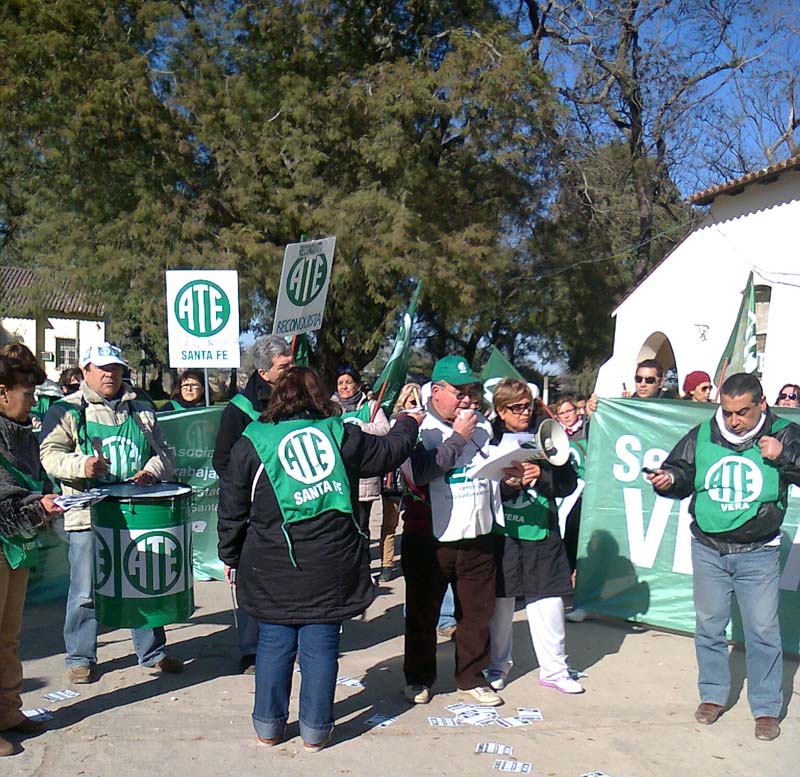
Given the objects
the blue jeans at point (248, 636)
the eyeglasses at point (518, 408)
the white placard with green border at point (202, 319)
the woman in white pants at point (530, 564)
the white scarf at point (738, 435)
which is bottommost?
the blue jeans at point (248, 636)

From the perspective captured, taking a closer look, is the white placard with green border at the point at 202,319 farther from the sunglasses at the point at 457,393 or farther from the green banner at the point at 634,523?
the sunglasses at the point at 457,393

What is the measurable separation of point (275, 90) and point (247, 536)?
16.9m

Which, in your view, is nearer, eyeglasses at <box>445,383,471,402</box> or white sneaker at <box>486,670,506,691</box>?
eyeglasses at <box>445,383,471,402</box>

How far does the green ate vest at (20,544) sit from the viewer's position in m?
4.04

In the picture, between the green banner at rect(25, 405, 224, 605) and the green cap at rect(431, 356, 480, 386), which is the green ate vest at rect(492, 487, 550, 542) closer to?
the green cap at rect(431, 356, 480, 386)

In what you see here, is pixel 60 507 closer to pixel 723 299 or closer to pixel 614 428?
pixel 614 428

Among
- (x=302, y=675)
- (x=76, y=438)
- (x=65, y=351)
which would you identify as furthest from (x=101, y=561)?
(x=65, y=351)

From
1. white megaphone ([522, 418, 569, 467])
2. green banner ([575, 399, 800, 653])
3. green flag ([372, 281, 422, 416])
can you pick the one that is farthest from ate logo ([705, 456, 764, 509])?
green flag ([372, 281, 422, 416])

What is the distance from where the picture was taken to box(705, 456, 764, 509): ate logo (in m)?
4.64

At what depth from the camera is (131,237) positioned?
1902 cm

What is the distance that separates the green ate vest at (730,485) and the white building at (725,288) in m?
9.16

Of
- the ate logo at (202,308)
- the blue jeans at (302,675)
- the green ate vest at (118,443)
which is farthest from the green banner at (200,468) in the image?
the blue jeans at (302,675)

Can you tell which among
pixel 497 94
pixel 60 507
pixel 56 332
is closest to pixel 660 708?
pixel 60 507

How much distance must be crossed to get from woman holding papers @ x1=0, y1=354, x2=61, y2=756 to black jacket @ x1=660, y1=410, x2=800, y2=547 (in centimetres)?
316
